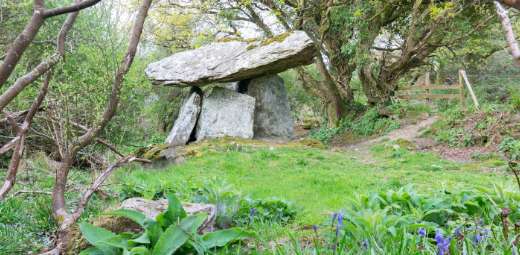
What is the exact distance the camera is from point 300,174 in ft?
26.2

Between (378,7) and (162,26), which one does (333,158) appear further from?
(162,26)

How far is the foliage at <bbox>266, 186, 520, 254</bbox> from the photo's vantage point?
7.65 feet

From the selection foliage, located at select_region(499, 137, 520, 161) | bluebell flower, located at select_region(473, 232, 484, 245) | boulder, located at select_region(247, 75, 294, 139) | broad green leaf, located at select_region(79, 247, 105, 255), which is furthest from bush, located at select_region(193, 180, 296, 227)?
boulder, located at select_region(247, 75, 294, 139)

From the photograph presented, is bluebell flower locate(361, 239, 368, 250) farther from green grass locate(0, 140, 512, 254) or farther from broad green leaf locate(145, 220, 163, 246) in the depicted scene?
broad green leaf locate(145, 220, 163, 246)

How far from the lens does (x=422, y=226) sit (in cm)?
270

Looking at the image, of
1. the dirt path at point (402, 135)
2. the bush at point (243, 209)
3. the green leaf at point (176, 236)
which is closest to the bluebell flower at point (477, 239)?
the green leaf at point (176, 236)

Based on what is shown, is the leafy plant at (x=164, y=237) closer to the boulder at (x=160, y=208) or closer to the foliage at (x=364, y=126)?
the boulder at (x=160, y=208)

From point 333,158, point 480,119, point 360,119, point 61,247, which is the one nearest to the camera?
point 61,247

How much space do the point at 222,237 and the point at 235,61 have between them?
10.4 m

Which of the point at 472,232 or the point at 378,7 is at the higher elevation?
the point at 378,7

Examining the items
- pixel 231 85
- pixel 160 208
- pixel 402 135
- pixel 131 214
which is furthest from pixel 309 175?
pixel 231 85

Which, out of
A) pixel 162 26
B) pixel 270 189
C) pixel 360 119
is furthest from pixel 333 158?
pixel 162 26

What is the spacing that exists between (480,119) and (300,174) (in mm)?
6198

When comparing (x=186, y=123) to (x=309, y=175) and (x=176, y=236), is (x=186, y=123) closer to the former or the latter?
(x=309, y=175)
